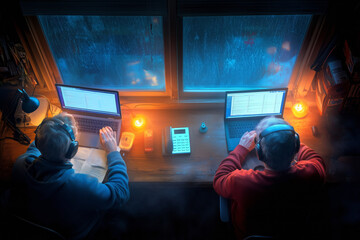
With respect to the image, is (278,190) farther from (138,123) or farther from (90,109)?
(90,109)

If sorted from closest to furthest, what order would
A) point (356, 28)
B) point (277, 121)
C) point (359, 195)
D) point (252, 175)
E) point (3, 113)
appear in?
1. point (252, 175)
2. point (277, 121)
3. point (356, 28)
4. point (3, 113)
5. point (359, 195)

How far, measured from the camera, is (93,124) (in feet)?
6.43

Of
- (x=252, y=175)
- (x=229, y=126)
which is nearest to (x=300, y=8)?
(x=229, y=126)

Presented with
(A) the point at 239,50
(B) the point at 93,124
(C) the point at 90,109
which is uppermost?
(A) the point at 239,50

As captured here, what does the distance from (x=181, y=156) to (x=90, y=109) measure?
33.2 inches

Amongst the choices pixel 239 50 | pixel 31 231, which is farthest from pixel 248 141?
pixel 31 231

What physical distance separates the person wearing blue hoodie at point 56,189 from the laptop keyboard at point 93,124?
1.62ft

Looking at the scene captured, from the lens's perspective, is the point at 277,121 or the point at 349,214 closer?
the point at 277,121

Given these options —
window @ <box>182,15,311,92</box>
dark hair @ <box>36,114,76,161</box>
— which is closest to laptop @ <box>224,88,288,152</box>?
window @ <box>182,15,311,92</box>

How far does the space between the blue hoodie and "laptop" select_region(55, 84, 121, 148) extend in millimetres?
553

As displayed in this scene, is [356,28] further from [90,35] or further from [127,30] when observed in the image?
[90,35]

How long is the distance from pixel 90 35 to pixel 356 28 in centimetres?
194

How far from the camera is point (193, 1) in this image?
158cm

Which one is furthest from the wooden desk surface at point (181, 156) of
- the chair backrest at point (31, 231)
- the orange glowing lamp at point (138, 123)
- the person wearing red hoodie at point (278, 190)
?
the chair backrest at point (31, 231)
